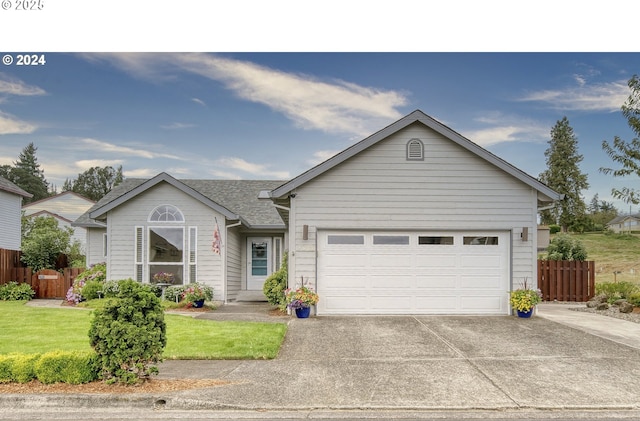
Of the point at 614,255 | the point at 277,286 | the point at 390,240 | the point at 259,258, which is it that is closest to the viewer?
the point at 390,240

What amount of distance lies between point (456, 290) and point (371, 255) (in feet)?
7.77

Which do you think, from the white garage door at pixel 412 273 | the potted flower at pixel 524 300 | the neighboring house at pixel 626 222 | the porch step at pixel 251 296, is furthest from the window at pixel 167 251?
the neighboring house at pixel 626 222

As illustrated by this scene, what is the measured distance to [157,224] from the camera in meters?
15.9

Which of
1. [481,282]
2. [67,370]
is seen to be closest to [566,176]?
[481,282]

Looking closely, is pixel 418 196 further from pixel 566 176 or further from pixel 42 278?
pixel 566 176

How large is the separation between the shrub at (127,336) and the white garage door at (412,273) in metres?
6.54

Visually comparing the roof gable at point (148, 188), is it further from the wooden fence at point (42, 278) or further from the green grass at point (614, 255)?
the green grass at point (614, 255)

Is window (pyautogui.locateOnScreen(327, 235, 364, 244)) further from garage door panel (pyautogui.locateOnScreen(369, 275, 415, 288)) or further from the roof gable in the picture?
the roof gable

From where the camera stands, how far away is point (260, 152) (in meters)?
24.2

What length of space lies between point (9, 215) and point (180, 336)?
2226cm

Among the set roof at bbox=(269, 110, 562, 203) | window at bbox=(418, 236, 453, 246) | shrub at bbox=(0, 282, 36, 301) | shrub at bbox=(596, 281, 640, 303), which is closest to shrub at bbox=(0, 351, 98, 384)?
roof at bbox=(269, 110, 562, 203)

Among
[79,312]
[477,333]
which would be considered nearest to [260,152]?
[79,312]

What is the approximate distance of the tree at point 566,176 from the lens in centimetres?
4241

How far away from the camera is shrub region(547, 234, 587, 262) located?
18234mm
